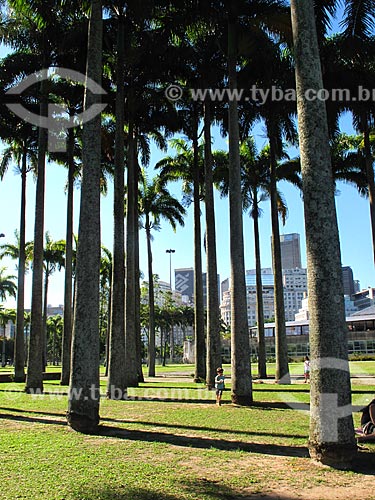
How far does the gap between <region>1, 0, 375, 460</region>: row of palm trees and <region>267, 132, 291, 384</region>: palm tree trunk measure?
7 centimetres

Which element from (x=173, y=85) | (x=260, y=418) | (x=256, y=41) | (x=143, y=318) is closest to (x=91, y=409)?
(x=260, y=418)

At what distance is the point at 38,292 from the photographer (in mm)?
19656

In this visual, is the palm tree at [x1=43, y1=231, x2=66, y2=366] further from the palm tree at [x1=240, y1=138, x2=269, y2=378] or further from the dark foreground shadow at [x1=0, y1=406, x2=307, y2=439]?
the dark foreground shadow at [x1=0, y1=406, x2=307, y2=439]

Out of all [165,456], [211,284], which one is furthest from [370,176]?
[165,456]

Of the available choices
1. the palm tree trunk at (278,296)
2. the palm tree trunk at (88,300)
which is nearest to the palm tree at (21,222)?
the palm tree trunk at (278,296)

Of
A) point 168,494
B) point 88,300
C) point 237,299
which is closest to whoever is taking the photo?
point 168,494

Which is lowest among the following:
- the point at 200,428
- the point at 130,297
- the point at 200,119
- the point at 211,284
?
the point at 200,428

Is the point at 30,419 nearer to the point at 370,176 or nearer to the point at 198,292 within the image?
the point at 198,292

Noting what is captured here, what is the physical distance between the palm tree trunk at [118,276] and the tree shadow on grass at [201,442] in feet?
18.0

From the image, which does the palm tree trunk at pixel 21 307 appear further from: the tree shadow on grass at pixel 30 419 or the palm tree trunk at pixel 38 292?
the tree shadow on grass at pixel 30 419

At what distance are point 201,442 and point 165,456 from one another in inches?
53.8

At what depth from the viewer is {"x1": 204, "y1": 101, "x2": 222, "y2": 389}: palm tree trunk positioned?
61.6 feet

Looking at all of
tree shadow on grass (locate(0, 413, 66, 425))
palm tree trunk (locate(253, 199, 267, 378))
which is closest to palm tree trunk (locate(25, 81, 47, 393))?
tree shadow on grass (locate(0, 413, 66, 425))

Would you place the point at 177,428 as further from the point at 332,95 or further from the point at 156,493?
the point at 332,95
